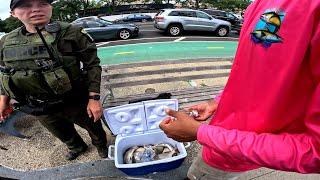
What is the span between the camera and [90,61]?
2391mm

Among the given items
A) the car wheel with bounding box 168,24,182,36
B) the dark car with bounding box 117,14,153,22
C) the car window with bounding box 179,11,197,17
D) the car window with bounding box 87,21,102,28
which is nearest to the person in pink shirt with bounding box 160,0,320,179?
the car window with bounding box 87,21,102,28

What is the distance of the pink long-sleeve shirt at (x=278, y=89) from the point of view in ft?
2.75

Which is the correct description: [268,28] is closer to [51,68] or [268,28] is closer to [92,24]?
[51,68]

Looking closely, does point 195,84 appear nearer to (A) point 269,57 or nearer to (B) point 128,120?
(B) point 128,120

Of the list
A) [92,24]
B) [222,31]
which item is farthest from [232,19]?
[92,24]

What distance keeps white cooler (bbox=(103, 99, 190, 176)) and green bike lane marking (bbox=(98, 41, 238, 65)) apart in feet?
16.6

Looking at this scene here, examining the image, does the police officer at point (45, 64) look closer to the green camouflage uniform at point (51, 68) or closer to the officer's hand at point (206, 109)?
the green camouflage uniform at point (51, 68)

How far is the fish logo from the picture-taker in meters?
0.88

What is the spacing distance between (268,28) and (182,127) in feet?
1.57

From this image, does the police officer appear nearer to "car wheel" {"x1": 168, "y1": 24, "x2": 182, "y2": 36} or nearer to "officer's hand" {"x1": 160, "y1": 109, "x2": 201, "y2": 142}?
"officer's hand" {"x1": 160, "y1": 109, "x2": 201, "y2": 142}

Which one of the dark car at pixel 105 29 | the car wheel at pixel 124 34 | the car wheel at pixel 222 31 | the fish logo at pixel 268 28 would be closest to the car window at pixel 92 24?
the dark car at pixel 105 29

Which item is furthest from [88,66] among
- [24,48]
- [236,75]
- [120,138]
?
[236,75]

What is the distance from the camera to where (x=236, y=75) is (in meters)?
1.13

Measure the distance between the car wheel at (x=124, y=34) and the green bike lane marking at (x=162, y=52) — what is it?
3041 millimetres
